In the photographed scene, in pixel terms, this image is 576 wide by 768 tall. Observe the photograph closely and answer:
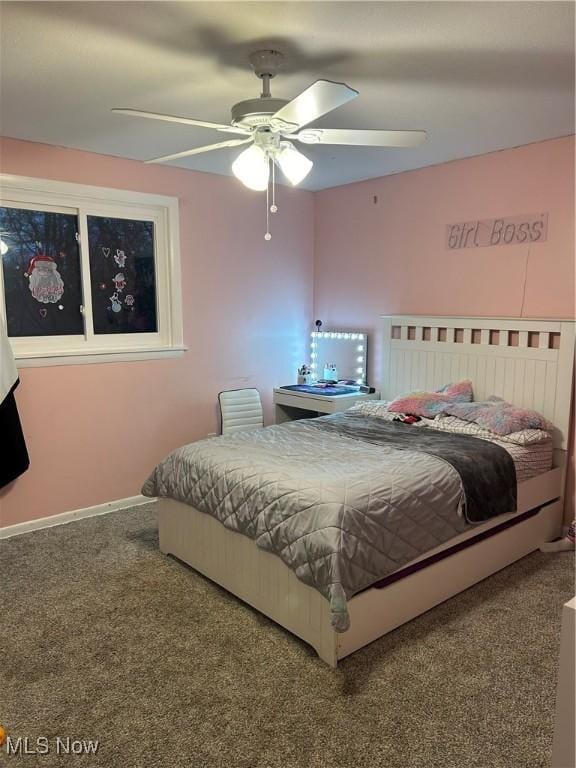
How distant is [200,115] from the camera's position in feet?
9.54

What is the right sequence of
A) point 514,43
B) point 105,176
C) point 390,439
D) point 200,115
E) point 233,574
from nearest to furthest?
point 514,43
point 233,574
point 200,115
point 390,439
point 105,176

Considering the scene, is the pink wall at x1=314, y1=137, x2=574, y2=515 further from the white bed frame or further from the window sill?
the window sill

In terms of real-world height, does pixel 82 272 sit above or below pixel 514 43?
below

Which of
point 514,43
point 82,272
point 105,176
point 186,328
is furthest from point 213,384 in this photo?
point 514,43

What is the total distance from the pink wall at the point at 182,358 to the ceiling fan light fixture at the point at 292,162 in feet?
5.91

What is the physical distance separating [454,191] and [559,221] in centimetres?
78

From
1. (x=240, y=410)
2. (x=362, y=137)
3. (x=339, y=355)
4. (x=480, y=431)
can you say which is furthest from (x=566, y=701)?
(x=339, y=355)

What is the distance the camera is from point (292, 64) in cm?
227

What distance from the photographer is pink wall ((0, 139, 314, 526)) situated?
3551 mm

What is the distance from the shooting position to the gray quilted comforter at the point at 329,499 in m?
2.19

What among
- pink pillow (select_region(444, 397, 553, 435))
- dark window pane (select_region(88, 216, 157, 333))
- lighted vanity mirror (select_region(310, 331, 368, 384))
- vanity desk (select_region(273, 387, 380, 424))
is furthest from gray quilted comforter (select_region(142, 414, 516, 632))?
lighted vanity mirror (select_region(310, 331, 368, 384))

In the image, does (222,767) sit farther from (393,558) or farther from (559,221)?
(559,221)

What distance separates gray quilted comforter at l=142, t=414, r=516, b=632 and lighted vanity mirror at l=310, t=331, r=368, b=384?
5.12 ft

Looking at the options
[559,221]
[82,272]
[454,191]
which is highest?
[454,191]
